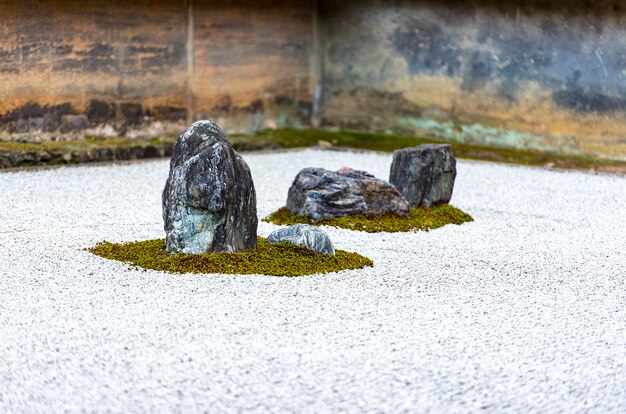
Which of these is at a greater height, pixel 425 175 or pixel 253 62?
pixel 253 62

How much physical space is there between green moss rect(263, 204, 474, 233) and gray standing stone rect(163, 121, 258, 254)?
1.82 meters

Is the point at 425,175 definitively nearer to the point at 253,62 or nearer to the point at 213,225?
the point at 213,225

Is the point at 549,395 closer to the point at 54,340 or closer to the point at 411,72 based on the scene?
the point at 54,340

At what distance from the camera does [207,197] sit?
756 centimetres

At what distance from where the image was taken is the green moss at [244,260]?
7500 mm

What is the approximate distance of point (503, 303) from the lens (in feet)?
23.1

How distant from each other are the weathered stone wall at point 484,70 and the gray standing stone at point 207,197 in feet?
25.7

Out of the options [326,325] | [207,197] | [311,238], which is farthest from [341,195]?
[326,325]

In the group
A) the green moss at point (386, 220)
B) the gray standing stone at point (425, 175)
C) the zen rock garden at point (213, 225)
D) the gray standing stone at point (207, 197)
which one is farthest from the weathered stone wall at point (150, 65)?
the gray standing stone at point (207, 197)

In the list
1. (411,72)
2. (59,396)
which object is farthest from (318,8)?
(59,396)

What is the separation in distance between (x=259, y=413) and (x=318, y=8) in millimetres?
12375

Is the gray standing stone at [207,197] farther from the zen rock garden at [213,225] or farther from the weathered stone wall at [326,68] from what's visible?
the weathered stone wall at [326,68]

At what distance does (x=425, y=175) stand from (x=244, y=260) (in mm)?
3242

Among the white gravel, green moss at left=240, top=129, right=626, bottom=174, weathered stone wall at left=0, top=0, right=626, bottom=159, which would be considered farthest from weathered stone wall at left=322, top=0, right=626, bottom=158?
the white gravel
